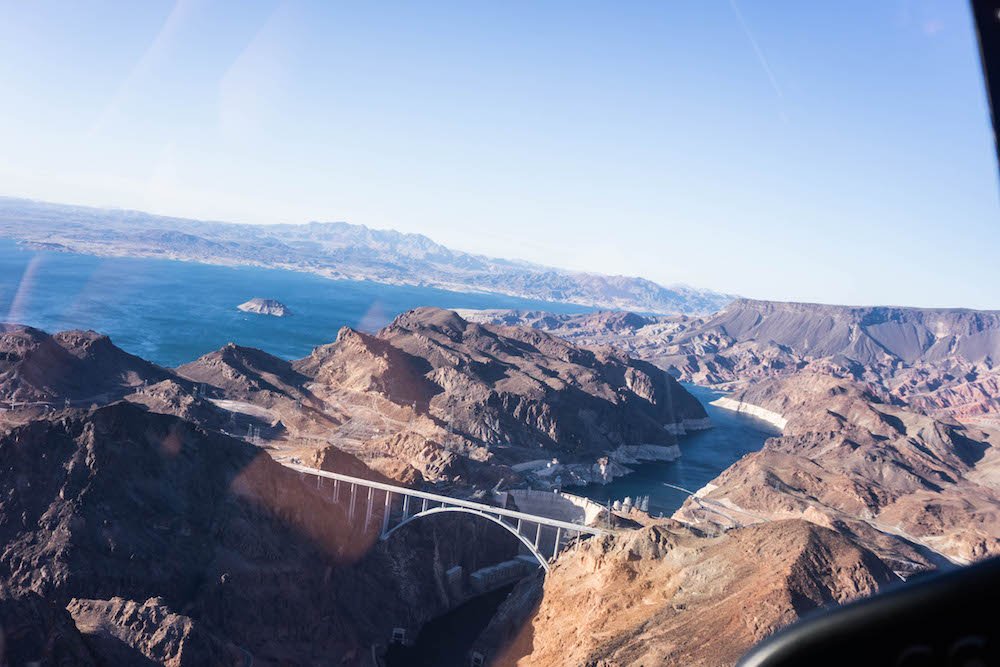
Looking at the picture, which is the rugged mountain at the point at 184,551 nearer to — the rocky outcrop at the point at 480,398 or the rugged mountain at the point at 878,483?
the rocky outcrop at the point at 480,398

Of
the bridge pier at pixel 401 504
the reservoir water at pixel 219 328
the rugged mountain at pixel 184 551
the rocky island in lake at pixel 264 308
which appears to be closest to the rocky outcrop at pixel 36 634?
the rugged mountain at pixel 184 551

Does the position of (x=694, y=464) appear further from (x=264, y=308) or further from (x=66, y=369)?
(x=264, y=308)

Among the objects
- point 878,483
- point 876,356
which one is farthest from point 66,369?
point 876,356

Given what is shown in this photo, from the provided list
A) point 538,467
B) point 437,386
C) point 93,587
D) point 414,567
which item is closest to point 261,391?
point 437,386

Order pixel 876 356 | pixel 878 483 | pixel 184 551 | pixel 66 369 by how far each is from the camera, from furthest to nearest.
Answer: pixel 876 356
pixel 878 483
pixel 66 369
pixel 184 551

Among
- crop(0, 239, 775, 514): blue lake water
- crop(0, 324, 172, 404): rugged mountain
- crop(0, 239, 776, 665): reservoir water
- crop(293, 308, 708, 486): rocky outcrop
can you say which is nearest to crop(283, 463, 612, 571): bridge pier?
crop(0, 239, 776, 665): reservoir water

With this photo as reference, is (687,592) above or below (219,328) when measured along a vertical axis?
above

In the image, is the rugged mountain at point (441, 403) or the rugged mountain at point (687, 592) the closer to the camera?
the rugged mountain at point (687, 592)
